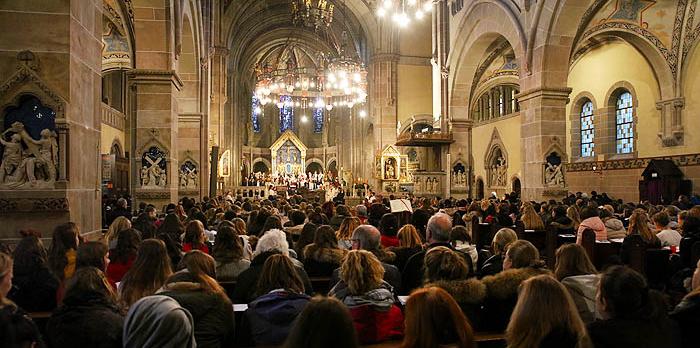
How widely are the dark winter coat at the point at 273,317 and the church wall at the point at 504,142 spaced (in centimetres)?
2255

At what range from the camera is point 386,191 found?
25.5 meters

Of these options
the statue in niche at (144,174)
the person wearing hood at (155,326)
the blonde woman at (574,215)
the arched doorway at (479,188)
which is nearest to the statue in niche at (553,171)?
the blonde woman at (574,215)

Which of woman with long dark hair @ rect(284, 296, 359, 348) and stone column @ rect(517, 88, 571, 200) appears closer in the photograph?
woman with long dark hair @ rect(284, 296, 359, 348)

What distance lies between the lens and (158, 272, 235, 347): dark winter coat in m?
3.25

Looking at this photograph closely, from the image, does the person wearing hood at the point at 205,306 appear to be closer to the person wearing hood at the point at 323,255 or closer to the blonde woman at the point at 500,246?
the person wearing hood at the point at 323,255

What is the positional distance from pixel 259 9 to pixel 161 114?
22646mm

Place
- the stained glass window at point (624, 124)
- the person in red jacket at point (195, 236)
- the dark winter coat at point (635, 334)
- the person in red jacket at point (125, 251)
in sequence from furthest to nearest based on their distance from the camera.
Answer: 1. the stained glass window at point (624, 124)
2. the person in red jacket at point (195, 236)
3. the person in red jacket at point (125, 251)
4. the dark winter coat at point (635, 334)

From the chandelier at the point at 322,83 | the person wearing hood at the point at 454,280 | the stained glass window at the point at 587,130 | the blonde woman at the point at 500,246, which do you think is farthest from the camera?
the stained glass window at the point at 587,130

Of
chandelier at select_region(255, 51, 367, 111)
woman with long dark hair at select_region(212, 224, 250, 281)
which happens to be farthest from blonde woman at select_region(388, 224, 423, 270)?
chandelier at select_region(255, 51, 367, 111)

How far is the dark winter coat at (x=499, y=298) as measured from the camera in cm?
373

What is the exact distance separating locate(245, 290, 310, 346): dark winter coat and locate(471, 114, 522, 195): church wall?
22.6 metres

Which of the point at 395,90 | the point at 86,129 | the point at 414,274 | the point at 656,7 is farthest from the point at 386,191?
the point at 414,274

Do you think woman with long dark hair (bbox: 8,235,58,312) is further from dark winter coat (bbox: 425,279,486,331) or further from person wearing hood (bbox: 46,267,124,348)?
dark winter coat (bbox: 425,279,486,331)

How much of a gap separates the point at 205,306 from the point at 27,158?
184 inches
